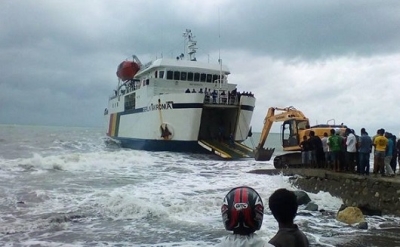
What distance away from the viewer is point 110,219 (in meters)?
9.73

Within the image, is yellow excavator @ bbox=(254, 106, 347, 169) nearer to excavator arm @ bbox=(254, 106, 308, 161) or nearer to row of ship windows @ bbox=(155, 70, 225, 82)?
excavator arm @ bbox=(254, 106, 308, 161)

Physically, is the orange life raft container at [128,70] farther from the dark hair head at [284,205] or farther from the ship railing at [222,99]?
the dark hair head at [284,205]

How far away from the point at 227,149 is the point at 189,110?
3.39m

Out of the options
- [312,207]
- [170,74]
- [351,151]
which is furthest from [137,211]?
[170,74]

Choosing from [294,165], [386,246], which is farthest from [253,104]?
[386,246]

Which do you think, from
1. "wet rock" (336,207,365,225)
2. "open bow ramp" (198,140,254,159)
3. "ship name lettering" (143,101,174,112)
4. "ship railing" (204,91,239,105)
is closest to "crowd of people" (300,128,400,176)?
"wet rock" (336,207,365,225)

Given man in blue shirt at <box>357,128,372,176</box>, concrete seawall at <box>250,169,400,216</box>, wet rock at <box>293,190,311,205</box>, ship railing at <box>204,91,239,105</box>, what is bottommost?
wet rock at <box>293,190,311,205</box>

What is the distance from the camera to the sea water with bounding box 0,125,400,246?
800 centimetres

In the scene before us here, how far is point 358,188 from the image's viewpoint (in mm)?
11812

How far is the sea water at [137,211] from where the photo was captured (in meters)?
8.00

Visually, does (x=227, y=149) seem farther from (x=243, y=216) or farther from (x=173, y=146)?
(x=243, y=216)

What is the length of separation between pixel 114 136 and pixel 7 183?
26.6 m

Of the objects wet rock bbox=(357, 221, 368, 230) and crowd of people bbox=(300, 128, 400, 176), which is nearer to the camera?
wet rock bbox=(357, 221, 368, 230)

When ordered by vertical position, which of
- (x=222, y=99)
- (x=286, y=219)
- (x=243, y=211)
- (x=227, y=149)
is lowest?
(x=286, y=219)
